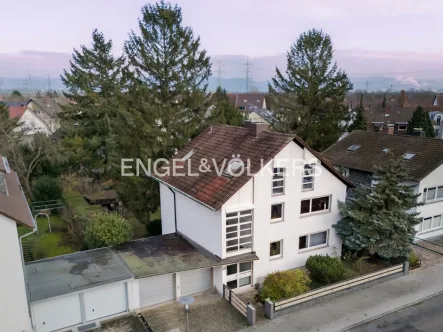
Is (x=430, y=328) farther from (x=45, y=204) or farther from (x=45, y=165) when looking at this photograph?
(x=45, y=165)

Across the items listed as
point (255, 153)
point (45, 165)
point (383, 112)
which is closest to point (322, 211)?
point (255, 153)

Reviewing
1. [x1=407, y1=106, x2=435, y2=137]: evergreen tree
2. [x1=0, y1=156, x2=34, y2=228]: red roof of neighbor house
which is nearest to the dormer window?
[x1=0, y1=156, x2=34, y2=228]: red roof of neighbor house

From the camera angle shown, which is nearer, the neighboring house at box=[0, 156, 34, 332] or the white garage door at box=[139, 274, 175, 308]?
the neighboring house at box=[0, 156, 34, 332]

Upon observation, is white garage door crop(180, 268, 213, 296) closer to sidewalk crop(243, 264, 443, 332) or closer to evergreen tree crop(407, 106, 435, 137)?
sidewalk crop(243, 264, 443, 332)

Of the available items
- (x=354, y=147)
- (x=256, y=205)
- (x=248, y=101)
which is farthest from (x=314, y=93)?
(x=248, y=101)

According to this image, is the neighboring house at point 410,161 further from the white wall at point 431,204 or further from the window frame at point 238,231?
the window frame at point 238,231

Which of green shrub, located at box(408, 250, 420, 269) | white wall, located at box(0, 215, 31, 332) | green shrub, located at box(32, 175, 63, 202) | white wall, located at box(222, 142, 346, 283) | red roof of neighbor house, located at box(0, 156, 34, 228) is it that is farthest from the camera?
green shrub, located at box(32, 175, 63, 202)

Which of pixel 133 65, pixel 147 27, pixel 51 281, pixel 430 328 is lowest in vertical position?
pixel 430 328
